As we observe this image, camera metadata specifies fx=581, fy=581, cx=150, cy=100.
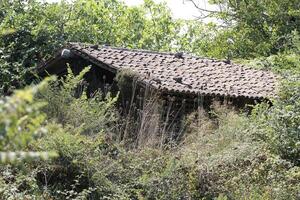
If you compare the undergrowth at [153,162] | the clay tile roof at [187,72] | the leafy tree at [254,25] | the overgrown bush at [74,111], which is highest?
the leafy tree at [254,25]

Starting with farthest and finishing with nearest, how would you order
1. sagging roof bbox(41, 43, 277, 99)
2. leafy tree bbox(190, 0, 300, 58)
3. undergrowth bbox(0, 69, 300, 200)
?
leafy tree bbox(190, 0, 300, 58)
sagging roof bbox(41, 43, 277, 99)
undergrowth bbox(0, 69, 300, 200)

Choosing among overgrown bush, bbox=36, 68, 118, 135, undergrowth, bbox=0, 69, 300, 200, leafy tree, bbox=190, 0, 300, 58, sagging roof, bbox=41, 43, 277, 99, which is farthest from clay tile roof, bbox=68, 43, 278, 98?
leafy tree, bbox=190, 0, 300, 58

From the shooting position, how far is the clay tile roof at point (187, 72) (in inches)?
550

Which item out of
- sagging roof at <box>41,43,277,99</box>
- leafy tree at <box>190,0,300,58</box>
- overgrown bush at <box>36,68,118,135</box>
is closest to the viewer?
overgrown bush at <box>36,68,118,135</box>

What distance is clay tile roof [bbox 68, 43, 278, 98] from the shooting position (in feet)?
45.8

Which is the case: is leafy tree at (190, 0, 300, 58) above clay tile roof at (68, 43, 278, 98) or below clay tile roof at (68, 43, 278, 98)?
above

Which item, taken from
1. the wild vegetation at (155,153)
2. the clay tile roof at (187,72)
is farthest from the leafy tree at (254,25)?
the wild vegetation at (155,153)

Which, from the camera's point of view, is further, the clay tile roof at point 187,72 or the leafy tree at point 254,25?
the leafy tree at point 254,25

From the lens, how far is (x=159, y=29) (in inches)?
1403

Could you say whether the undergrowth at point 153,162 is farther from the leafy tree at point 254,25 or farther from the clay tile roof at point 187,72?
the leafy tree at point 254,25

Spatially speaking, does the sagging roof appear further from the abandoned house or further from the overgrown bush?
the overgrown bush

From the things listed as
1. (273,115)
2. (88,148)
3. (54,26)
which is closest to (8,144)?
(88,148)

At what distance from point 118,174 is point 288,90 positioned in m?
3.24

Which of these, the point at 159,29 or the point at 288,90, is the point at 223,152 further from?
the point at 159,29
